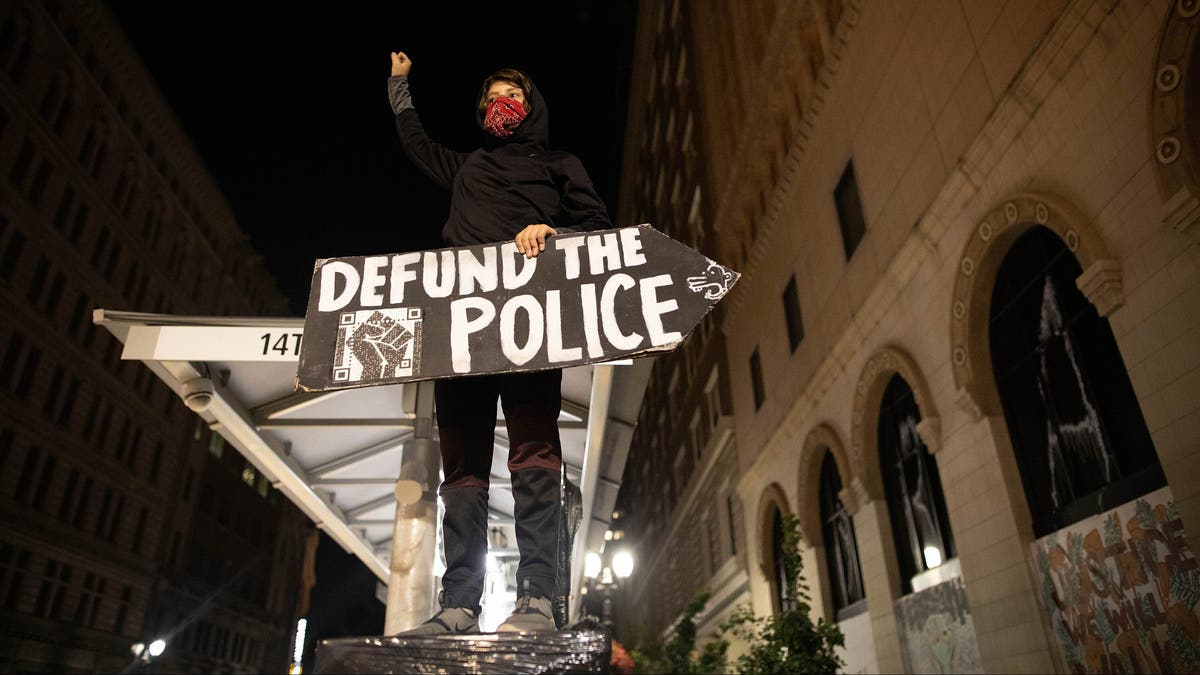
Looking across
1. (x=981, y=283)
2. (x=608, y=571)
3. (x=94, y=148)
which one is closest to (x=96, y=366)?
(x=94, y=148)

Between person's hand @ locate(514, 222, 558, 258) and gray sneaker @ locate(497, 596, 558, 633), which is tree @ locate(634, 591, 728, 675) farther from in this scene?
person's hand @ locate(514, 222, 558, 258)

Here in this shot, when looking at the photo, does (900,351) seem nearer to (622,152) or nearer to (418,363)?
(418,363)

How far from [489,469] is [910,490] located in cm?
1221

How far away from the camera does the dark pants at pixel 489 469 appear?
2.74 metres

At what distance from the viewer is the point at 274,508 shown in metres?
63.7

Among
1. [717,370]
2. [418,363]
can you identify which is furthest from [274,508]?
[418,363]

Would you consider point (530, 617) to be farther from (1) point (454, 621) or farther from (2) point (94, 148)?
(2) point (94, 148)

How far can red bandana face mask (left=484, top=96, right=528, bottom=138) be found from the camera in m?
3.43

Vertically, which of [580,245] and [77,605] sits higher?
[77,605]

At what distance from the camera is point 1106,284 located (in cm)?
796

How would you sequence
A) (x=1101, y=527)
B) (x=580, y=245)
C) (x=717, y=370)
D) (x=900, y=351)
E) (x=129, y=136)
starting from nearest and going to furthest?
1. (x=580, y=245)
2. (x=1101, y=527)
3. (x=900, y=351)
4. (x=717, y=370)
5. (x=129, y=136)

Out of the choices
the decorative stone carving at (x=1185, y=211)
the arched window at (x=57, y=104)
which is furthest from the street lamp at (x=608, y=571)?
the arched window at (x=57, y=104)

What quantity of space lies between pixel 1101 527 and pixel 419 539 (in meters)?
7.52

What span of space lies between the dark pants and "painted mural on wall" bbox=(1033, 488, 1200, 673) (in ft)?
23.9
